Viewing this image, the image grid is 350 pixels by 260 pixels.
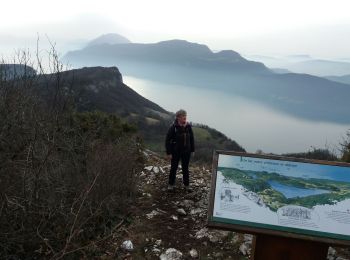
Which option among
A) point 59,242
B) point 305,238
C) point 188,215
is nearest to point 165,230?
point 188,215

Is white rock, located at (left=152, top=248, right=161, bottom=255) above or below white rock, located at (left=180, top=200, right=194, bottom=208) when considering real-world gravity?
below

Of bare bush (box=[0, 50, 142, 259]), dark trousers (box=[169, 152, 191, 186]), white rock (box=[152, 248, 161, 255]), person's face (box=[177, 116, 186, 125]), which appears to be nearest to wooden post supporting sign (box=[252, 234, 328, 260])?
bare bush (box=[0, 50, 142, 259])

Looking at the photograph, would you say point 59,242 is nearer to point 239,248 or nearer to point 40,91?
point 239,248

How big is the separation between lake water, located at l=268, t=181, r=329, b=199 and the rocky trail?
1679 millimetres

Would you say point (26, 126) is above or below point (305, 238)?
above

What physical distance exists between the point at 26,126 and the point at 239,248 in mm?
4016

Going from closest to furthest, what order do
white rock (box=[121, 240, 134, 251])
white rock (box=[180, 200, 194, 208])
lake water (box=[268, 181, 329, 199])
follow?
lake water (box=[268, 181, 329, 199]) < white rock (box=[121, 240, 134, 251]) < white rock (box=[180, 200, 194, 208])

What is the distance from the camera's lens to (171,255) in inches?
215

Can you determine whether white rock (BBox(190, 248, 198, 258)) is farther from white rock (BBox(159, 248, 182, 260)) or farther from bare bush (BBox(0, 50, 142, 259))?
bare bush (BBox(0, 50, 142, 259))

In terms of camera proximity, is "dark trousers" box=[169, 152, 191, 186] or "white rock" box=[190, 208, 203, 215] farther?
"dark trousers" box=[169, 152, 191, 186]

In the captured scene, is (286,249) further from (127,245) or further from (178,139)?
(178,139)

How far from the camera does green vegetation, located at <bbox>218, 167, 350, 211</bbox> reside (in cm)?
407

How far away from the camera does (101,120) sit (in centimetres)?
1140

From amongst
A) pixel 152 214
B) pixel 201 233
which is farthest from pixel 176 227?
pixel 152 214
